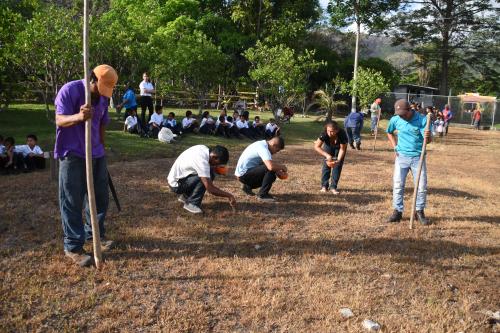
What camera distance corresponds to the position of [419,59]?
4544 cm

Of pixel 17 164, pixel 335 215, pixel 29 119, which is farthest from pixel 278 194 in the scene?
pixel 29 119

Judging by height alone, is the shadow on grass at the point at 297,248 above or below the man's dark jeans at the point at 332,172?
below

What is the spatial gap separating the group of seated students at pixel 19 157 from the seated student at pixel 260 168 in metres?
4.37

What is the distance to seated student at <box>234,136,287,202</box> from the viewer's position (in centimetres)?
717

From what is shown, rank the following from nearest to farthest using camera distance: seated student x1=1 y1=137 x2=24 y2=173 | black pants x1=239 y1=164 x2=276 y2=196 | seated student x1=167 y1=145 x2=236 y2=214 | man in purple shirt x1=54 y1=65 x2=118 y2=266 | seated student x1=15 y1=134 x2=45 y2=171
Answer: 1. man in purple shirt x1=54 y1=65 x2=118 y2=266
2. seated student x1=167 y1=145 x2=236 y2=214
3. black pants x1=239 y1=164 x2=276 y2=196
4. seated student x1=1 y1=137 x2=24 y2=173
5. seated student x1=15 y1=134 x2=45 y2=171

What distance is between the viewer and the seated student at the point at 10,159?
28.9 feet

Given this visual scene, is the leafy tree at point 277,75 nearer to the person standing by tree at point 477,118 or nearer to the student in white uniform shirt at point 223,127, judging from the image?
the student in white uniform shirt at point 223,127

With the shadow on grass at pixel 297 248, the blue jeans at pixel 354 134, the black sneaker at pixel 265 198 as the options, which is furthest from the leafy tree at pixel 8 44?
the blue jeans at pixel 354 134

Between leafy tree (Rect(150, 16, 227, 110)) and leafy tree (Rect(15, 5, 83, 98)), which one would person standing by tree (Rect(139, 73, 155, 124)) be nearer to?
leafy tree (Rect(15, 5, 83, 98))

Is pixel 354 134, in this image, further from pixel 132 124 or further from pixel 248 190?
pixel 248 190

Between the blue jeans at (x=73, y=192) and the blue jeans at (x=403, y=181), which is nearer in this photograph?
the blue jeans at (x=73, y=192)

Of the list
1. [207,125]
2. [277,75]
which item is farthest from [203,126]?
[277,75]

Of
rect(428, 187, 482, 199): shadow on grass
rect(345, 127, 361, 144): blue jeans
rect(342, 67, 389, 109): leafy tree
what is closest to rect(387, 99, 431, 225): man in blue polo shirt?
rect(428, 187, 482, 199): shadow on grass

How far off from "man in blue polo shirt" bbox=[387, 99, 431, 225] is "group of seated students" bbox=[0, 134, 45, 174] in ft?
22.4
